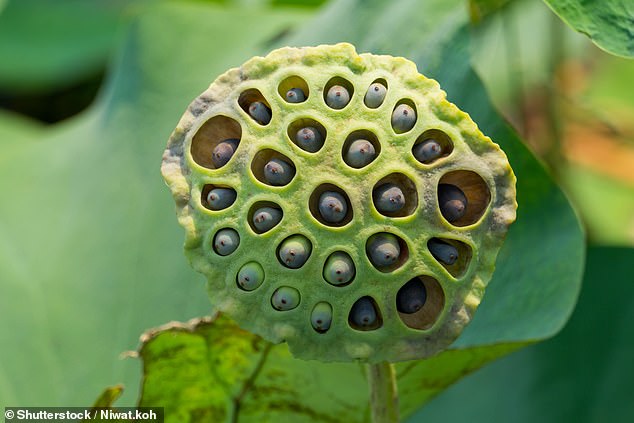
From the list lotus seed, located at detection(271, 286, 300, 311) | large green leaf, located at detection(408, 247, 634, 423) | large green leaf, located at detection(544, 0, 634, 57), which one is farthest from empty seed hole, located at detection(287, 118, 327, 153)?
large green leaf, located at detection(408, 247, 634, 423)

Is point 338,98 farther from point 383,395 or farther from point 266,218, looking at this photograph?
point 383,395

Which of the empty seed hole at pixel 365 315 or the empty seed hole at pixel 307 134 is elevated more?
the empty seed hole at pixel 307 134

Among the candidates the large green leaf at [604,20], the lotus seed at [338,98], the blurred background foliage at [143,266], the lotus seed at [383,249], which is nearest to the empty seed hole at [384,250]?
the lotus seed at [383,249]

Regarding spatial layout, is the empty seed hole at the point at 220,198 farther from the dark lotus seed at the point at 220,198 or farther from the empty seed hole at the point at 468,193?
the empty seed hole at the point at 468,193

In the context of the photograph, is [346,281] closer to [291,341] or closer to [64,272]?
[291,341]

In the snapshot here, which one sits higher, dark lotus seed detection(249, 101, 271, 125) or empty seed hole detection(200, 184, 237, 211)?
dark lotus seed detection(249, 101, 271, 125)

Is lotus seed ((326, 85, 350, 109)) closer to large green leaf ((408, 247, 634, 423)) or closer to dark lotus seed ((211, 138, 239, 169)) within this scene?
dark lotus seed ((211, 138, 239, 169))

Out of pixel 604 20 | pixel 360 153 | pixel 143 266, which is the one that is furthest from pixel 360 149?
pixel 143 266
